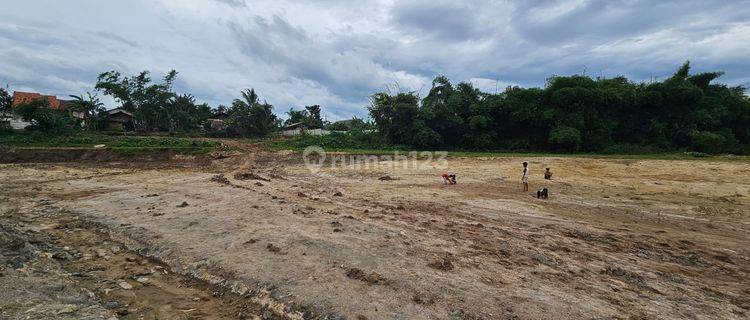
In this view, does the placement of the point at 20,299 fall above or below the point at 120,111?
below

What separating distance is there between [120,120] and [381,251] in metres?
51.1

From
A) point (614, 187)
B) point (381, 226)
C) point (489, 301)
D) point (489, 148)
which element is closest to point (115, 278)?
point (381, 226)

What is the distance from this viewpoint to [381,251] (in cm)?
713

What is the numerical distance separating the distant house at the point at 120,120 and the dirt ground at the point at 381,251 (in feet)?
118

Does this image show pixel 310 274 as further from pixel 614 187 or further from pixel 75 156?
pixel 75 156

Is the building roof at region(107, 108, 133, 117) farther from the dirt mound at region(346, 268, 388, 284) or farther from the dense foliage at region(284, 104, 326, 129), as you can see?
the dirt mound at region(346, 268, 388, 284)

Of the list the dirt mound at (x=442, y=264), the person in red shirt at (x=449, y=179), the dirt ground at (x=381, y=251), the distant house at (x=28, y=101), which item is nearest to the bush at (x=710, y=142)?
the dirt ground at (x=381, y=251)

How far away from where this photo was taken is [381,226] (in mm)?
8961

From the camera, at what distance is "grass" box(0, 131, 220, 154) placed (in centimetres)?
2939

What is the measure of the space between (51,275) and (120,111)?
48863 millimetres

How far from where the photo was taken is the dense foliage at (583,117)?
28.6 meters

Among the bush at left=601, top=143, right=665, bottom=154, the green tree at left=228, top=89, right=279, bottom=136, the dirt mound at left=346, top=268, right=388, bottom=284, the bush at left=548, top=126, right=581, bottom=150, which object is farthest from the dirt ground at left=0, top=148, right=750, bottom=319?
the green tree at left=228, top=89, right=279, bottom=136

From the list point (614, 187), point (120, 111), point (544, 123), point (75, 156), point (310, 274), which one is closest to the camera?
point (310, 274)

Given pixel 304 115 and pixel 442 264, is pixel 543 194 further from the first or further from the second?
pixel 304 115
